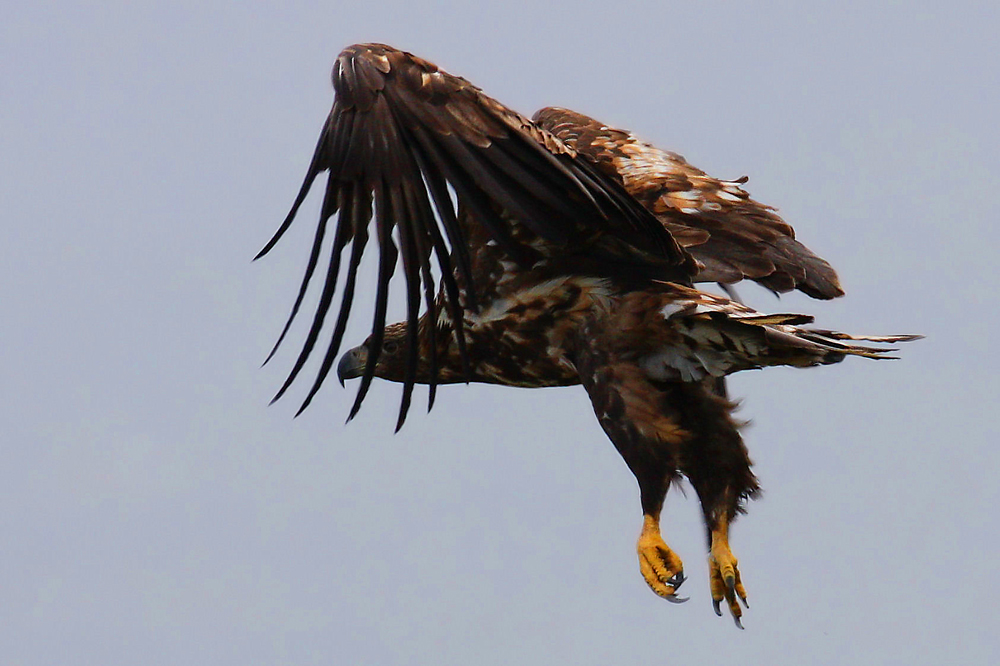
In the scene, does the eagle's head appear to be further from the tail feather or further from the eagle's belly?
the tail feather

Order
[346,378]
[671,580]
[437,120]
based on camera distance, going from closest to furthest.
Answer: [437,120]
[671,580]
[346,378]

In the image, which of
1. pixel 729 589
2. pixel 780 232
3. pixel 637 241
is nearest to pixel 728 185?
pixel 780 232

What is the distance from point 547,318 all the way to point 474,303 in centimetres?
35

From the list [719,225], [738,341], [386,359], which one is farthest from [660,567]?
[386,359]

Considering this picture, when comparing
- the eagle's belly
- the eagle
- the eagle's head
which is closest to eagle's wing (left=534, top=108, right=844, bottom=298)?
the eagle

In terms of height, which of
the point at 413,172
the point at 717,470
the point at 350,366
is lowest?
the point at 717,470

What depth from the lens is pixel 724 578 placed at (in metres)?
8.84

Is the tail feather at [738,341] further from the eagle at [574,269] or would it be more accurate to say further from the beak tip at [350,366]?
the beak tip at [350,366]

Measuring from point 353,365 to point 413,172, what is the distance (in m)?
2.05

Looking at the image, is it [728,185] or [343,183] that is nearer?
[343,183]

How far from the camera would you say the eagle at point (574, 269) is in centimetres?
805

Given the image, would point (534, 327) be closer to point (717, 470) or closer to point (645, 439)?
point (645, 439)

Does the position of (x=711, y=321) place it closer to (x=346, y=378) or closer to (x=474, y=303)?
(x=474, y=303)

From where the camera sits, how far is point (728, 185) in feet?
31.2
